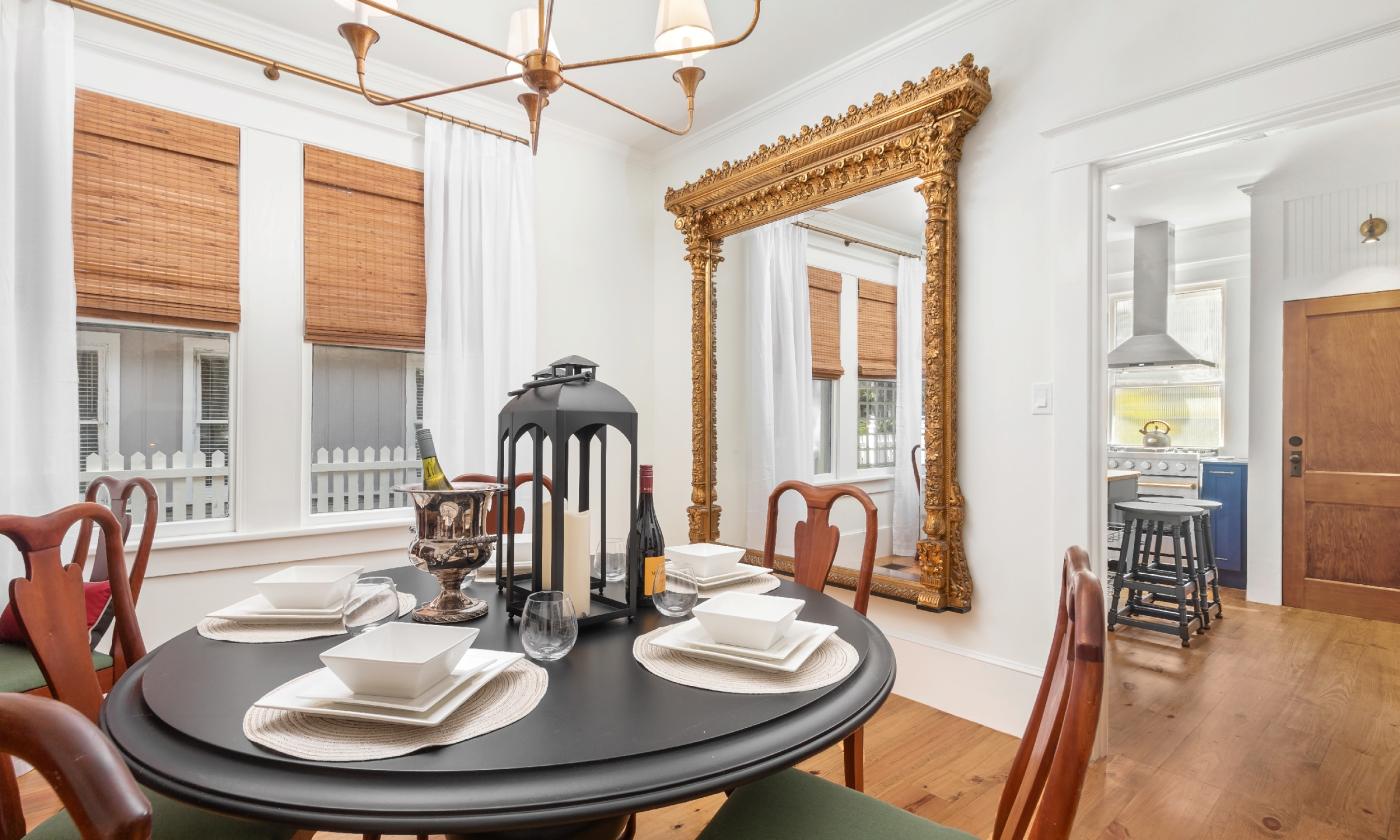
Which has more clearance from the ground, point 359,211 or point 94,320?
point 359,211

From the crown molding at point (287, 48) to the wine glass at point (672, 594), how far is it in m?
2.71

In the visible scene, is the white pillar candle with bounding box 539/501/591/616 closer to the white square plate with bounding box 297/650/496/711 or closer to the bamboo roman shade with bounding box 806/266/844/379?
the white square plate with bounding box 297/650/496/711

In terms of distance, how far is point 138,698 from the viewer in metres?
1.00

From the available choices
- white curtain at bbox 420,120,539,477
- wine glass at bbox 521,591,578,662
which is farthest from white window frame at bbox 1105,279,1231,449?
wine glass at bbox 521,591,578,662

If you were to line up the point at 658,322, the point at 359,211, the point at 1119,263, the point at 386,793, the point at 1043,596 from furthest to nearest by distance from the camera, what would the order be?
the point at 1119,263, the point at 658,322, the point at 359,211, the point at 1043,596, the point at 386,793

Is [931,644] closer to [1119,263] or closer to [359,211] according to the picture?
[359,211]

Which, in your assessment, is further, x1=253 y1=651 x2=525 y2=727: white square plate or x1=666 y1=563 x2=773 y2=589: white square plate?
x1=666 y1=563 x2=773 y2=589: white square plate

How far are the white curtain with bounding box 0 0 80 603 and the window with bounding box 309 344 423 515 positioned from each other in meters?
0.82

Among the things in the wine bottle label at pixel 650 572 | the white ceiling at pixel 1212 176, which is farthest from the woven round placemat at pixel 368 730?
the white ceiling at pixel 1212 176

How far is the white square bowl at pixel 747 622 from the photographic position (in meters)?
1.11

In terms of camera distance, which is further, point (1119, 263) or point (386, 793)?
point (1119, 263)

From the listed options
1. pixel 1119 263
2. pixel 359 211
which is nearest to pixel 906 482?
pixel 359 211

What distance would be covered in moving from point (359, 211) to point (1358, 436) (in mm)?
5691

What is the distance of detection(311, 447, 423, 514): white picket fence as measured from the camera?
3.00m
